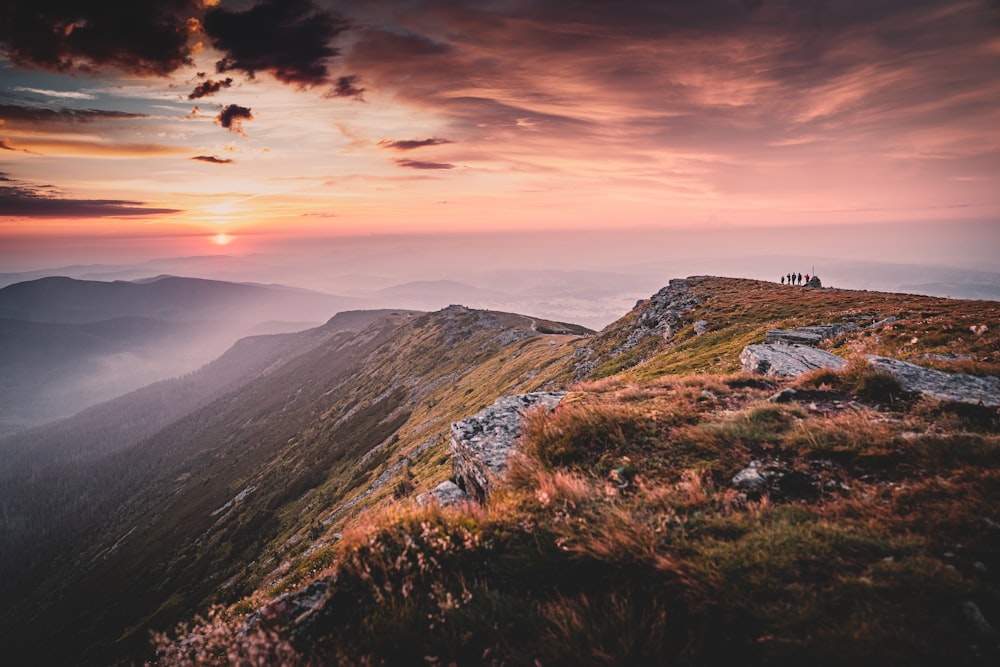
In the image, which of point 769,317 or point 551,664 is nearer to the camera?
point 551,664

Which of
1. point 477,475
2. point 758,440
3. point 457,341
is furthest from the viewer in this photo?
point 457,341

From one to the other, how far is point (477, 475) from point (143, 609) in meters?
119

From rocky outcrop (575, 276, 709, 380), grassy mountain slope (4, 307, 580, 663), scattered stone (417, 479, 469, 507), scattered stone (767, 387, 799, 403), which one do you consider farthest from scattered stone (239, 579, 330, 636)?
rocky outcrop (575, 276, 709, 380)

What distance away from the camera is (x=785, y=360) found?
1474cm

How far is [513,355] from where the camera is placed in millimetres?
84938

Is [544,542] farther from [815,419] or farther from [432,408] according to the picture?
[432,408]

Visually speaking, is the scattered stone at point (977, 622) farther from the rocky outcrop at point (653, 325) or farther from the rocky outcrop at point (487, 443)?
the rocky outcrop at point (653, 325)

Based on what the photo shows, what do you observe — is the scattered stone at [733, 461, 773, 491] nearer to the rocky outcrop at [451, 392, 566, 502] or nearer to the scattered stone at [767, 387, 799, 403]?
the scattered stone at [767, 387, 799, 403]

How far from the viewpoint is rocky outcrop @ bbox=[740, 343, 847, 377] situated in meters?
13.5

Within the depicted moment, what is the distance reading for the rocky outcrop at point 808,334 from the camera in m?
21.7

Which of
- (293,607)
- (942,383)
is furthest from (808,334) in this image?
(293,607)

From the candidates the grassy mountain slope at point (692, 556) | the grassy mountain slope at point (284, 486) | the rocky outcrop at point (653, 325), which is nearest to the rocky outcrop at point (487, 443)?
the grassy mountain slope at point (692, 556)

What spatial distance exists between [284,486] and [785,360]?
105 meters

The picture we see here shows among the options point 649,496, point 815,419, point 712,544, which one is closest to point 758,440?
point 815,419
